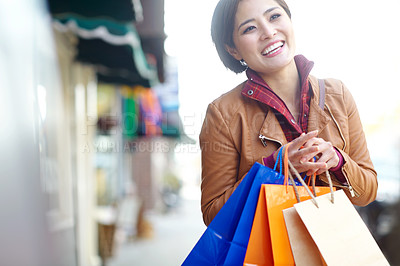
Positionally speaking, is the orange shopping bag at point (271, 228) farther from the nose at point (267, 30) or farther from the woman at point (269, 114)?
the nose at point (267, 30)

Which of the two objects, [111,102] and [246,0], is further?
[111,102]

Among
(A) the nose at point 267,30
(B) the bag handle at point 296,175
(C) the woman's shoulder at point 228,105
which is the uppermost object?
(A) the nose at point 267,30

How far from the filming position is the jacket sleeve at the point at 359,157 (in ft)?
3.24

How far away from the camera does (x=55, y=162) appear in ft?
9.76

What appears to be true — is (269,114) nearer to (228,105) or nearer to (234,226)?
(228,105)

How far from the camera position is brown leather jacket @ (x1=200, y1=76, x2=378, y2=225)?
0.98 metres

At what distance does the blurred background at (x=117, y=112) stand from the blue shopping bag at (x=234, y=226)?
91 mm

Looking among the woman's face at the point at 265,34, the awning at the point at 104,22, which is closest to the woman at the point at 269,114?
the woman's face at the point at 265,34

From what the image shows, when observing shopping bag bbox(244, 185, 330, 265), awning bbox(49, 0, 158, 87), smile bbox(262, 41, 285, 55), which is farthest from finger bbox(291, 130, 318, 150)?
awning bbox(49, 0, 158, 87)

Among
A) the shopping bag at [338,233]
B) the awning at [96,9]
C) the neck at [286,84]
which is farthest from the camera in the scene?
the awning at [96,9]

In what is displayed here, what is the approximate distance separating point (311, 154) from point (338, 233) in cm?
20

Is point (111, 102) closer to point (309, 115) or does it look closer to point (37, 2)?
point (37, 2)

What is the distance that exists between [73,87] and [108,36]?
56.7 inches

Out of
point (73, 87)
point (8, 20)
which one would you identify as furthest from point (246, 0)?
point (73, 87)
